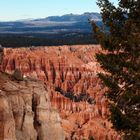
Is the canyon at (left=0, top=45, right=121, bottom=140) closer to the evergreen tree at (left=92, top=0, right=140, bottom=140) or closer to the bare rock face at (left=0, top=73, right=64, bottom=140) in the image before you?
the bare rock face at (left=0, top=73, right=64, bottom=140)

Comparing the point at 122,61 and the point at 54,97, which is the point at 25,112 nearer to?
the point at 122,61

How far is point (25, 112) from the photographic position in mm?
29547

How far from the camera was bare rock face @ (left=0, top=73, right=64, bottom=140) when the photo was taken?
26844 millimetres

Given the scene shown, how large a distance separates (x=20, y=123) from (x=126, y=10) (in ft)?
37.7

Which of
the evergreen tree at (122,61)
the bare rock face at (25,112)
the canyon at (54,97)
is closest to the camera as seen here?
the evergreen tree at (122,61)

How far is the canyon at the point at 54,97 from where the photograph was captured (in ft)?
94.6

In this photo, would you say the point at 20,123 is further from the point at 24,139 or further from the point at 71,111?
the point at 71,111

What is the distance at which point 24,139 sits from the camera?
28.7 meters

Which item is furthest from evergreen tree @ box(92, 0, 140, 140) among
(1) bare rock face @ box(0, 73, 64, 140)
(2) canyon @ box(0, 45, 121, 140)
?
(1) bare rock face @ box(0, 73, 64, 140)

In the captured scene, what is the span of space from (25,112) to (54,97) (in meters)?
86.0

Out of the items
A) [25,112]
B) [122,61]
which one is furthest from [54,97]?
[122,61]

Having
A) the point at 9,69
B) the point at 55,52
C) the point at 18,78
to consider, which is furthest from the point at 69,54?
the point at 18,78

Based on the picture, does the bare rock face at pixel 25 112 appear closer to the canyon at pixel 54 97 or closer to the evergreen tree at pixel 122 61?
the canyon at pixel 54 97

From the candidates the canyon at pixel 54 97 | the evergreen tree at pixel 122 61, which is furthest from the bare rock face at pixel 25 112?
the evergreen tree at pixel 122 61
